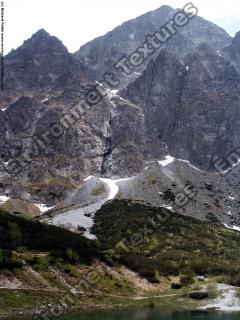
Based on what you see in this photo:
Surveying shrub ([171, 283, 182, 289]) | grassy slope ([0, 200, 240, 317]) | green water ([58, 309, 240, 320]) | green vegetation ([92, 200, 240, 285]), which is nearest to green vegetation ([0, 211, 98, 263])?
grassy slope ([0, 200, 240, 317])

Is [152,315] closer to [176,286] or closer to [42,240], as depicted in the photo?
[176,286]

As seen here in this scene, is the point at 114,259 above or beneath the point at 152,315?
beneath

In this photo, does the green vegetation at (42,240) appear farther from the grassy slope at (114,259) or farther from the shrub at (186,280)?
the shrub at (186,280)

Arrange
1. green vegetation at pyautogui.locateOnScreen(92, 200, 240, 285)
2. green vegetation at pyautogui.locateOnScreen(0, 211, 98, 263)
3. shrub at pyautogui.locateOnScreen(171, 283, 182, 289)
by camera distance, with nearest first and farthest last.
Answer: green vegetation at pyautogui.locateOnScreen(0, 211, 98, 263) → shrub at pyautogui.locateOnScreen(171, 283, 182, 289) → green vegetation at pyautogui.locateOnScreen(92, 200, 240, 285)

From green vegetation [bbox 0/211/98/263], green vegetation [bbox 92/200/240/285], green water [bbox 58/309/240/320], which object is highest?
green vegetation [bbox 0/211/98/263]

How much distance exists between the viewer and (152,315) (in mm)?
65500

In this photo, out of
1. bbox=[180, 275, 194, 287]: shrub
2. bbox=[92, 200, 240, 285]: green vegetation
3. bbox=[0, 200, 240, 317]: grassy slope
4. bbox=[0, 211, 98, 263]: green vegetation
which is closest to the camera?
bbox=[0, 200, 240, 317]: grassy slope

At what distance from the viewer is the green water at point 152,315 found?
204 feet

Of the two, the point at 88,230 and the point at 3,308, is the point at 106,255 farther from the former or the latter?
the point at 88,230

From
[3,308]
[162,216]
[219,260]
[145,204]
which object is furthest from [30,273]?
[145,204]

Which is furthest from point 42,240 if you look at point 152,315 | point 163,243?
point 163,243

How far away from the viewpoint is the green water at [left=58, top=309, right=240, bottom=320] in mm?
62281

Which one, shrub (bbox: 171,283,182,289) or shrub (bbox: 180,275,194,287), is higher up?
shrub (bbox: 171,283,182,289)

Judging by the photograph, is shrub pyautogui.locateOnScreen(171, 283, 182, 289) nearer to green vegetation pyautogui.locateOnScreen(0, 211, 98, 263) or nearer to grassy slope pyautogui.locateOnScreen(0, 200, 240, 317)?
grassy slope pyautogui.locateOnScreen(0, 200, 240, 317)
